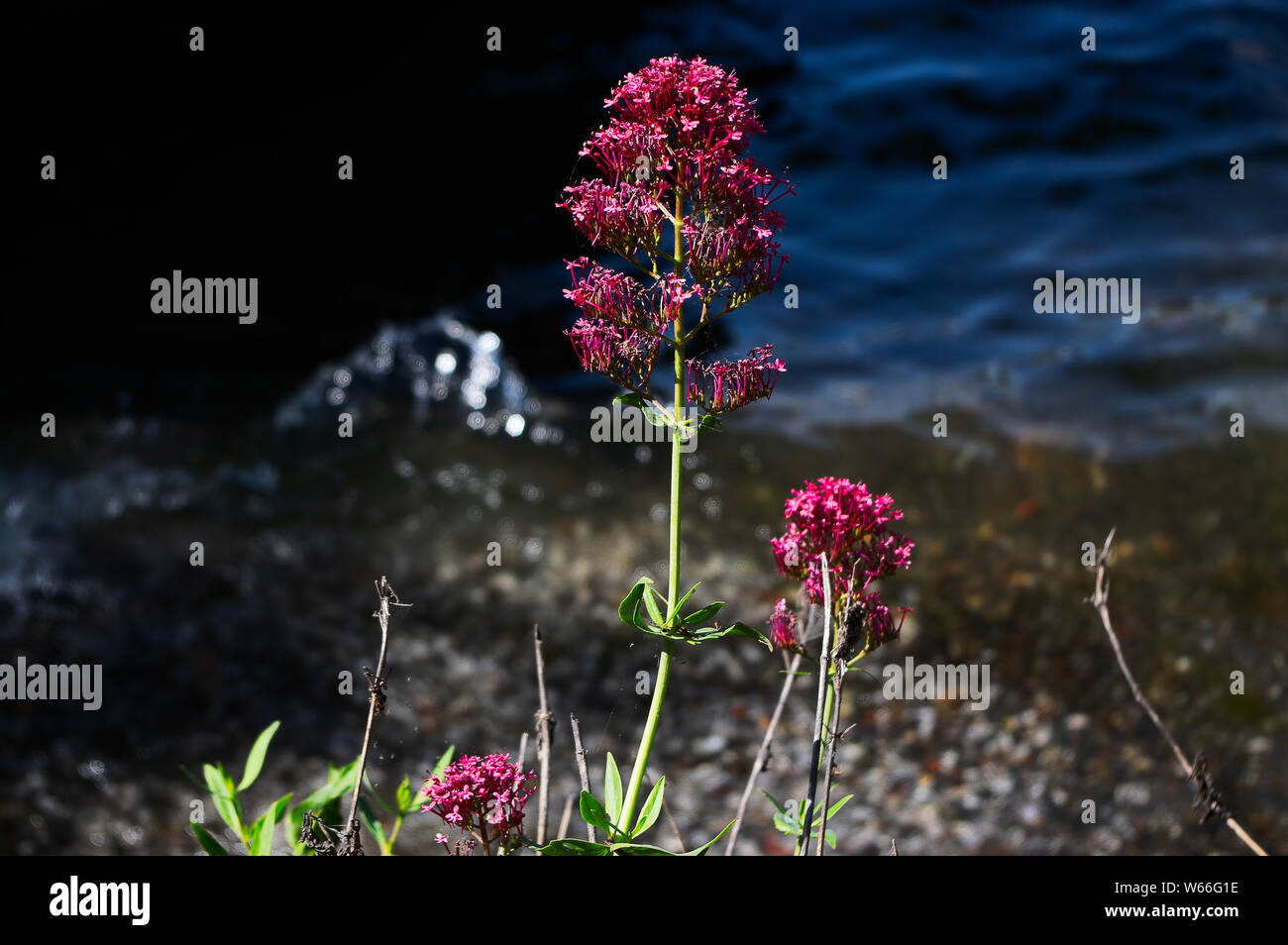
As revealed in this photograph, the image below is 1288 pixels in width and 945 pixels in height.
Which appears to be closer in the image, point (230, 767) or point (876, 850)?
point (876, 850)

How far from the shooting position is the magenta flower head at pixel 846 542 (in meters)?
1.60

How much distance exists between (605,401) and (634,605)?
794 centimetres

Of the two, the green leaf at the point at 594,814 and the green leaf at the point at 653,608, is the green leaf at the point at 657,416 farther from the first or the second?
the green leaf at the point at 594,814

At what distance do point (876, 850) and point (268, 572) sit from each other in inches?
176

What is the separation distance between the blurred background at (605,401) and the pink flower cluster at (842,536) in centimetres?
198

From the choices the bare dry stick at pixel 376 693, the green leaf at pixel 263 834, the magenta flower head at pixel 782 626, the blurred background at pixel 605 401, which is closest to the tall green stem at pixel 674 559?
the magenta flower head at pixel 782 626

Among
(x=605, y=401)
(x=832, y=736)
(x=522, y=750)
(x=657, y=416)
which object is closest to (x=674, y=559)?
(x=657, y=416)

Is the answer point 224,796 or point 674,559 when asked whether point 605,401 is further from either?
point 674,559

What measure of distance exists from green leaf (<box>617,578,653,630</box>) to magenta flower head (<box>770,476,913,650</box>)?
23 cm

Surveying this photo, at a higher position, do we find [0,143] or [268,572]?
[0,143]

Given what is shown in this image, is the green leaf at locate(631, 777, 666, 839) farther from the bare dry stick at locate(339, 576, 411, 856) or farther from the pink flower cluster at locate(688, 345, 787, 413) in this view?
the pink flower cluster at locate(688, 345, 787, 413)
